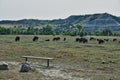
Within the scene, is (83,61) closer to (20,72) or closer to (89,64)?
(89,64)

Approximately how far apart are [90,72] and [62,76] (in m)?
2.61

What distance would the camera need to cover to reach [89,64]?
1009 inches

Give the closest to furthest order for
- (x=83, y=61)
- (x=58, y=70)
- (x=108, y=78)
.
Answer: (x=108, y=78) < (x=58, y=70) < (x=83, y=61)

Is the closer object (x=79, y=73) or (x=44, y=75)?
(x=44, y=75)

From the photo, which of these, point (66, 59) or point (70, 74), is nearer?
point (70, 74)

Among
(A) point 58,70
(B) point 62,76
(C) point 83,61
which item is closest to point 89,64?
(C) point 83,61

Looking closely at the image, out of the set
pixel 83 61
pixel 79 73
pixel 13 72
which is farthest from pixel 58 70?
pixel 83 61

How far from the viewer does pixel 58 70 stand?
22.1 meters

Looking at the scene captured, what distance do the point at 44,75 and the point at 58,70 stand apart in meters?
2.62

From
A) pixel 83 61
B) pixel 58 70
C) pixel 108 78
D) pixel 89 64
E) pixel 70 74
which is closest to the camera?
pixel 108 78

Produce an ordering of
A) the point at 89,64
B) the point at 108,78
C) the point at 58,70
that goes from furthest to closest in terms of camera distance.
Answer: the point at 89,64 → the point at 58,70 → the point at 108,78

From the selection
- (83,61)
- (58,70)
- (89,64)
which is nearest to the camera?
(58,70)

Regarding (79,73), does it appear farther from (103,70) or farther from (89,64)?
(89,64)

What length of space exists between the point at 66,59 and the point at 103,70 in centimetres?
708
